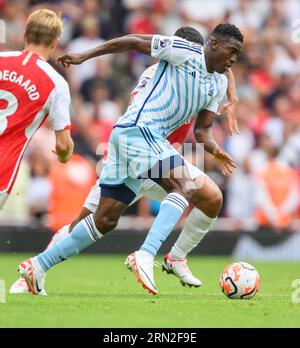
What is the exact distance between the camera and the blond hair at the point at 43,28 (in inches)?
299

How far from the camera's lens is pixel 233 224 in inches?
612

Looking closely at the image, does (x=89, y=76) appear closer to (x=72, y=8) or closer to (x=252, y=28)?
(x=72, y=8)

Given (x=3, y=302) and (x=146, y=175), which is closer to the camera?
(x=3, y=302)

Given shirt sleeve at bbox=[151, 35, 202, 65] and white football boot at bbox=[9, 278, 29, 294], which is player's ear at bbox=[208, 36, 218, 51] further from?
white football boot at bbox=[9, 278, 29, 294]

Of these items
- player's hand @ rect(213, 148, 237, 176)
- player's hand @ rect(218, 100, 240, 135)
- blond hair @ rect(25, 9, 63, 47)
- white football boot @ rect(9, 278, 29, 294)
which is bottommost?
white football boot @ rect(9, 278, 29, 294)

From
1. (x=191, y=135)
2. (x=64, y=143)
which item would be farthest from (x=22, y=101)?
(x=191, y=135)

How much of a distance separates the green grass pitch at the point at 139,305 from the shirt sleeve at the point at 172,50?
199 cm

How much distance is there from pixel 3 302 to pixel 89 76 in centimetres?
934

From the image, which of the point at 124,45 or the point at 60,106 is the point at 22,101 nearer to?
the point at 60,106

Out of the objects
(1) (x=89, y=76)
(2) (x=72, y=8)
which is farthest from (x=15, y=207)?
(2) (x=72, y=8)

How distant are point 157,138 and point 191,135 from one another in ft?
23.8

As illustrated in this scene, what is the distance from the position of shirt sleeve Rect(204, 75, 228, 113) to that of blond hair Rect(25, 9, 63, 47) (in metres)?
1.67

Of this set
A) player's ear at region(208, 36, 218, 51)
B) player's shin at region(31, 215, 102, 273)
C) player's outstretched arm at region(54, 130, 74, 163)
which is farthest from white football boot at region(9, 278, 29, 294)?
player's ear at region(208, 36, 218, 51)

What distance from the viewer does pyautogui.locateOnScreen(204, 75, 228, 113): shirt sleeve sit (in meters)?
8.72
